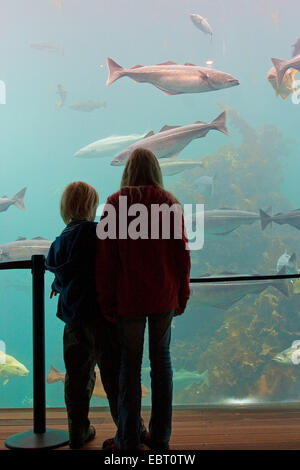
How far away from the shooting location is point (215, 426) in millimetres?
2123

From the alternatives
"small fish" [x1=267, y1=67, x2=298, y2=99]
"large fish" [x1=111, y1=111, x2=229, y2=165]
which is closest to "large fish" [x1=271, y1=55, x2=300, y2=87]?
"small fish" [x1=267, y1=67, x2=298, y2=99]

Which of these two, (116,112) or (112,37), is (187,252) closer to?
(112,37)

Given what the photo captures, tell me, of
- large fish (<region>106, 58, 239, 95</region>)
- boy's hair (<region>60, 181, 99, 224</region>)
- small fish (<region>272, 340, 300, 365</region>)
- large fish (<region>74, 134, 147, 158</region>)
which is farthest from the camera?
large fish (<region>74, 134, 147, 158</region>)

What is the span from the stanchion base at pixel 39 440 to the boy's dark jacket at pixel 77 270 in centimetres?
44

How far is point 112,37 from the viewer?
3281 cm

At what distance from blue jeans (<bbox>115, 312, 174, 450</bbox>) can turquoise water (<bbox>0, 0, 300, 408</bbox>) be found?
2249 millimetres

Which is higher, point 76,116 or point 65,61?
point 65,61

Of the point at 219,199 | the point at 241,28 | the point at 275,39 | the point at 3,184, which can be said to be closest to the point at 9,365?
the point at 219,199

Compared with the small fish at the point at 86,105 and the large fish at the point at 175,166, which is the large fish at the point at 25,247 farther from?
the small fish at the point at 86,105

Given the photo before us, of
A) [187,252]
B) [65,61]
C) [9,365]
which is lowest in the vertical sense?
[9,365]

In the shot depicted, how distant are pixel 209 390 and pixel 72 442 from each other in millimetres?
9639

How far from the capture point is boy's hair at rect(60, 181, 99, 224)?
1.81m

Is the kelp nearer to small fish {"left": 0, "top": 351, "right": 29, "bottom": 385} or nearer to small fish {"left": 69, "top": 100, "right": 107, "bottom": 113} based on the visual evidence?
small fish {"left": 69, "top": 100, "right": 107, "bottom": 113}

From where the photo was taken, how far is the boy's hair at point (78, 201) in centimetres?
181
